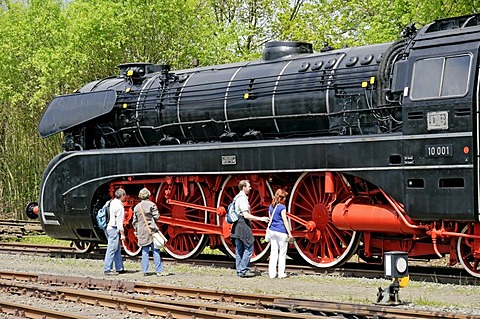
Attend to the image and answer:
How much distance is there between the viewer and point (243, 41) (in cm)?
3512

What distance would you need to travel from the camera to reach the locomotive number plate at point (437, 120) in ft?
36.7

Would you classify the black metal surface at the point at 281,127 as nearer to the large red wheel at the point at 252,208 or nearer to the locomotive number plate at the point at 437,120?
the locomotive number plate at the point at 437,120

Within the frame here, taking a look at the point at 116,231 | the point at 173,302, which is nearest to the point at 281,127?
the point at 116,231

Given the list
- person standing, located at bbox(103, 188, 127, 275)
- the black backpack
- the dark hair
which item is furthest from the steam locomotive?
person standing, located at bbox(103, 188, 127, 275)

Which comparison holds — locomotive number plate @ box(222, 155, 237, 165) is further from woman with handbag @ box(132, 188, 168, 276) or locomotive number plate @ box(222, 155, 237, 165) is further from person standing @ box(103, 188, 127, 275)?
person standing @ box(103, 188, 127, 275)

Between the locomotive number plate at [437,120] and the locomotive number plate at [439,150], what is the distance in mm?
260

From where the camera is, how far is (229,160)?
14.1 meters

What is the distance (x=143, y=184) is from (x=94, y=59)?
13.0 metres

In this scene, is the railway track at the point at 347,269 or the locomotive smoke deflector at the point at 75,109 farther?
the locomotive smoke deflector at the point at 75,109

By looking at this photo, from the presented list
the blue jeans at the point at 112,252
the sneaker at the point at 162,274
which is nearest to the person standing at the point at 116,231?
the blue jeans at the point at 112,252

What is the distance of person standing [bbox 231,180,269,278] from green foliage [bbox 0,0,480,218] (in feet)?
29.9

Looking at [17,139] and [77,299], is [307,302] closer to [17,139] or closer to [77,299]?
[77,299]

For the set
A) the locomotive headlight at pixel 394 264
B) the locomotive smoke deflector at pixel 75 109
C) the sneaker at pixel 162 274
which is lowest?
the sneaker at pixel 162 274

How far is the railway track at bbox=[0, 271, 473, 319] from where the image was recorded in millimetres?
8992
